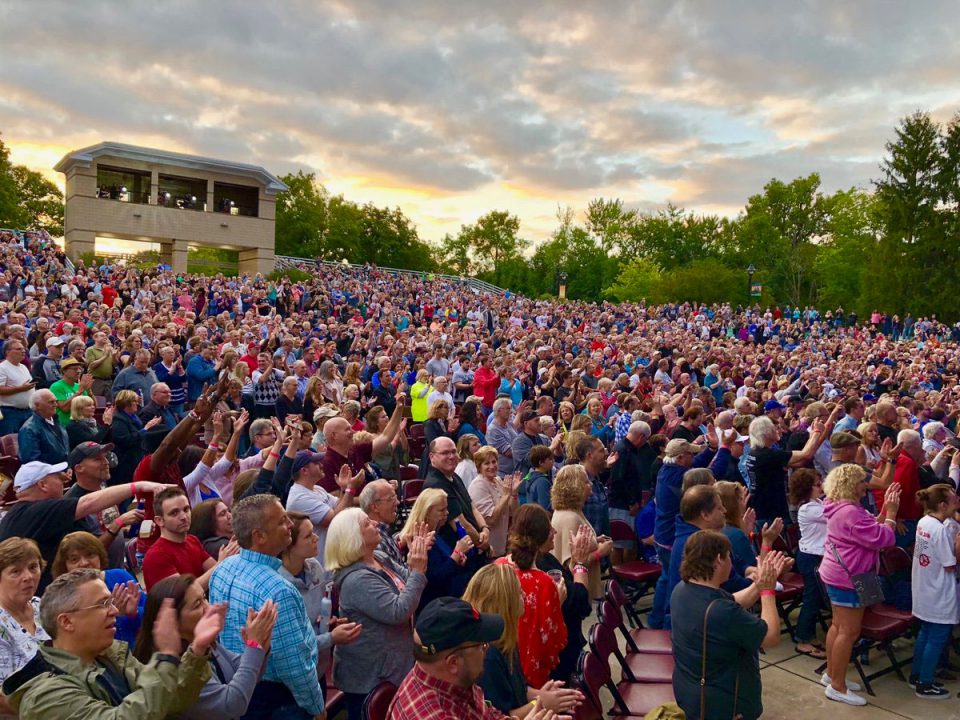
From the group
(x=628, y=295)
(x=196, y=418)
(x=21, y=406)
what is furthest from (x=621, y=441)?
(x=628, y=295)

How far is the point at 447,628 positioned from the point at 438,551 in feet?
6.03

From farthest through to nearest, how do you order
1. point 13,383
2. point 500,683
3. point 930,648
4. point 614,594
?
point 13,383
point 930,648
point 614,594
point 500,683

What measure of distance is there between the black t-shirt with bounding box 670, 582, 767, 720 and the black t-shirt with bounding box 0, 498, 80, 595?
3302 mm

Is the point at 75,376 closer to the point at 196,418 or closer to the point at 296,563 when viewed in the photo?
the point at 196,418

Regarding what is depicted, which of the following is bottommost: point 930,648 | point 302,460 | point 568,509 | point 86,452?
point 930,648

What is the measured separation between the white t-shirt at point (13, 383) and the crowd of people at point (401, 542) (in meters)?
0.02

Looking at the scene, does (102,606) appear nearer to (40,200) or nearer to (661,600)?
(661,600)

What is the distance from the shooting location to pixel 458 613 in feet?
8.71

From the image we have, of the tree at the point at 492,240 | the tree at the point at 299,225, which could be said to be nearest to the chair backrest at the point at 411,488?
the tree at the point at 299,225

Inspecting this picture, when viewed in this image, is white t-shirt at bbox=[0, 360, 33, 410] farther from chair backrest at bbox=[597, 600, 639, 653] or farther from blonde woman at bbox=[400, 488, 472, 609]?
chair backrest at bbox=[597, 600, 639, 653]

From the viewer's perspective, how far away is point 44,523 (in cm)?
387

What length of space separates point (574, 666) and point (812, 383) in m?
12.3

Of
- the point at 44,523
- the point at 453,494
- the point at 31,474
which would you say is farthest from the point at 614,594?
the point at 31,474

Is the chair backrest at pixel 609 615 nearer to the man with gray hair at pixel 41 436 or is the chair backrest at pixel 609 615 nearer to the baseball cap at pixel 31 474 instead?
the baseball cap at pixel 31 474
